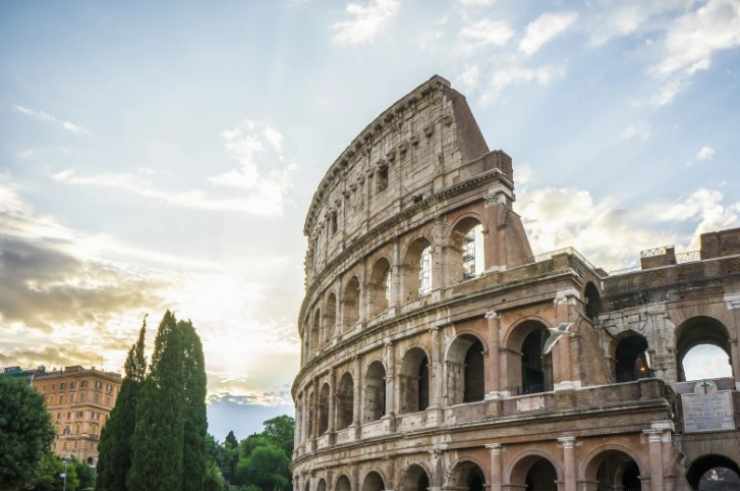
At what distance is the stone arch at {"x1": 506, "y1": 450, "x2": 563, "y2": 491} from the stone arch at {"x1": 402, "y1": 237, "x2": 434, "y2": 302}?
290 inches

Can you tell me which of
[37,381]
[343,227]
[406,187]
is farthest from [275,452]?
[406,187]

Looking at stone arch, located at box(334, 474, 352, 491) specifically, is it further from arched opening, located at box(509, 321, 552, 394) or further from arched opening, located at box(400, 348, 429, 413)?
arched opening, located at box(509, 321, 552, 394)

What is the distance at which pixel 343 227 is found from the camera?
3412 centimetres

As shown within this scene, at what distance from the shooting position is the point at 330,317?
34438mm

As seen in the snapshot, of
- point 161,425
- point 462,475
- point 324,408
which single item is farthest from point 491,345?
point 161,425

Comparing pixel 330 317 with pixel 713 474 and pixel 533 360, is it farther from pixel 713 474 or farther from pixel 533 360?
pixel 713 474

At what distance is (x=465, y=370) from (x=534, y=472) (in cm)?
411

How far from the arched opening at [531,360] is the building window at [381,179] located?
30.6 ft

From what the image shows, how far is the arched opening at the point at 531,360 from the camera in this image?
2339 centimetres

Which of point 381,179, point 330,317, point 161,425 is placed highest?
point 381,179

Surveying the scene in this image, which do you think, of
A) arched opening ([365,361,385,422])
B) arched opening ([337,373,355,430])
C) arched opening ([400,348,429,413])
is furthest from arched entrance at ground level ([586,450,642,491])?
arched opening ([337,373,355,430])

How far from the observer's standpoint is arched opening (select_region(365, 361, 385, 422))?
2852 centimetres

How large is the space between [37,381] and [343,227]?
2793 inches

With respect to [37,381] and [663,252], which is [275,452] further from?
[663,252]
